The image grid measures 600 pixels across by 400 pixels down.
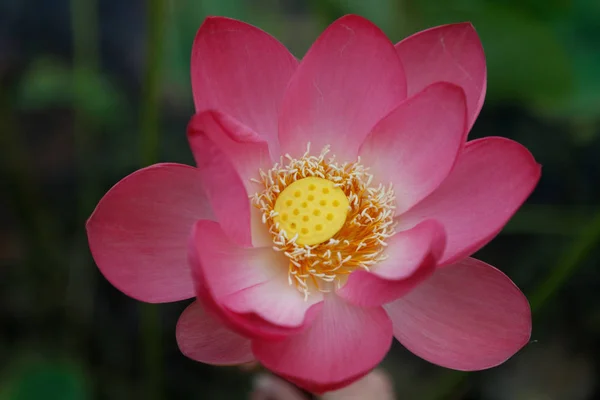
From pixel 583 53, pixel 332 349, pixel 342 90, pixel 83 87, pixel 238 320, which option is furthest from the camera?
pixel 83 87

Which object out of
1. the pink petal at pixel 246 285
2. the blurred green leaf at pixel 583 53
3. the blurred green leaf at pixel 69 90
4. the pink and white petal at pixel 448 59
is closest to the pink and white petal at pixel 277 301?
the pink petal at pixel 246 285

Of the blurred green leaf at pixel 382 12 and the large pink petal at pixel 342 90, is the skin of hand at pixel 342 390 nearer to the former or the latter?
the large pink petal at pixel 342 90

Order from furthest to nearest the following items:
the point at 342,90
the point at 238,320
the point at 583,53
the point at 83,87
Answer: the point at 83,87
the point at 583,53
the point at 342,90
the point at 238,320

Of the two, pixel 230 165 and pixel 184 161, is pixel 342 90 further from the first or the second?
pixel 184 161

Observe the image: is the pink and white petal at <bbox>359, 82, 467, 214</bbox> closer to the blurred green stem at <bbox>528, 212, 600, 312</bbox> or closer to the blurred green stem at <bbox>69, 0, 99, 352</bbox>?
the blurred green stem at <bbox>528, 212, 600, 312</bbox>

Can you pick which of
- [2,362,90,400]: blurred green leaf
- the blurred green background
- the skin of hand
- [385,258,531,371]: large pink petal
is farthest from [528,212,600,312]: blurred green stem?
[2,362,90,400]: blurred green leaf

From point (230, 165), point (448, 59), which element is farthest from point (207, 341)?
point (448, 59)
